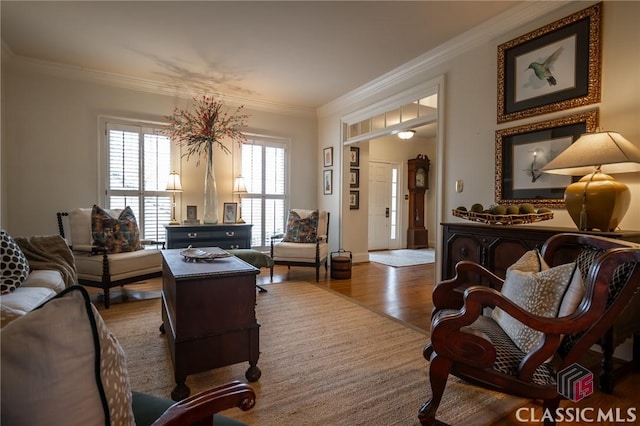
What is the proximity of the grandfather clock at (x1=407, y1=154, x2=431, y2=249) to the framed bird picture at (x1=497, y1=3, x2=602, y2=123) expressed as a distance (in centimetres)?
486

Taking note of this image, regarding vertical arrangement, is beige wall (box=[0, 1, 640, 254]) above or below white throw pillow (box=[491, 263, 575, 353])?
above

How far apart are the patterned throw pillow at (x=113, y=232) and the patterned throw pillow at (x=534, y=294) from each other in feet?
12.3

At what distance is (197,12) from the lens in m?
2.91

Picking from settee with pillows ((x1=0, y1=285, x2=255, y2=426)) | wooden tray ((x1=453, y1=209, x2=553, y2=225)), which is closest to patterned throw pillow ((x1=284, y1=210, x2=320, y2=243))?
wooden tray ((x1=453, y1=209, x2=553, y2=225))

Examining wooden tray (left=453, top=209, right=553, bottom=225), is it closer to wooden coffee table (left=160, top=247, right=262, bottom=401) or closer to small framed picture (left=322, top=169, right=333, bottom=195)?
wooden coffee table (left=160, top=247, right=262, bottom=401)

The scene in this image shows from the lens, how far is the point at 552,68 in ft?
8.63

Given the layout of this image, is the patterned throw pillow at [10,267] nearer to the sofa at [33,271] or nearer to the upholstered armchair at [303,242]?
the sofa at [33,271]

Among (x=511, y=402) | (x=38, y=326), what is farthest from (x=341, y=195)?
(x=38, y=326)

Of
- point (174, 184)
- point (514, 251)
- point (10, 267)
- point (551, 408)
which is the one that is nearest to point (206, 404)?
point (551, 408)

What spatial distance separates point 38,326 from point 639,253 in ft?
5.92

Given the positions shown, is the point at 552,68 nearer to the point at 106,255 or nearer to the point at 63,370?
the point at 63,370

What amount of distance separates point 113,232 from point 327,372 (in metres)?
2.93

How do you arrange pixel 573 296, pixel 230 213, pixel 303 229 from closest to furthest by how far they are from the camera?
1. pixel 573 296
2. pixel 303 229
3. pixel 230 213

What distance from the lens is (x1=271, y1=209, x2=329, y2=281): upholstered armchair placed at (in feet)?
14.5
